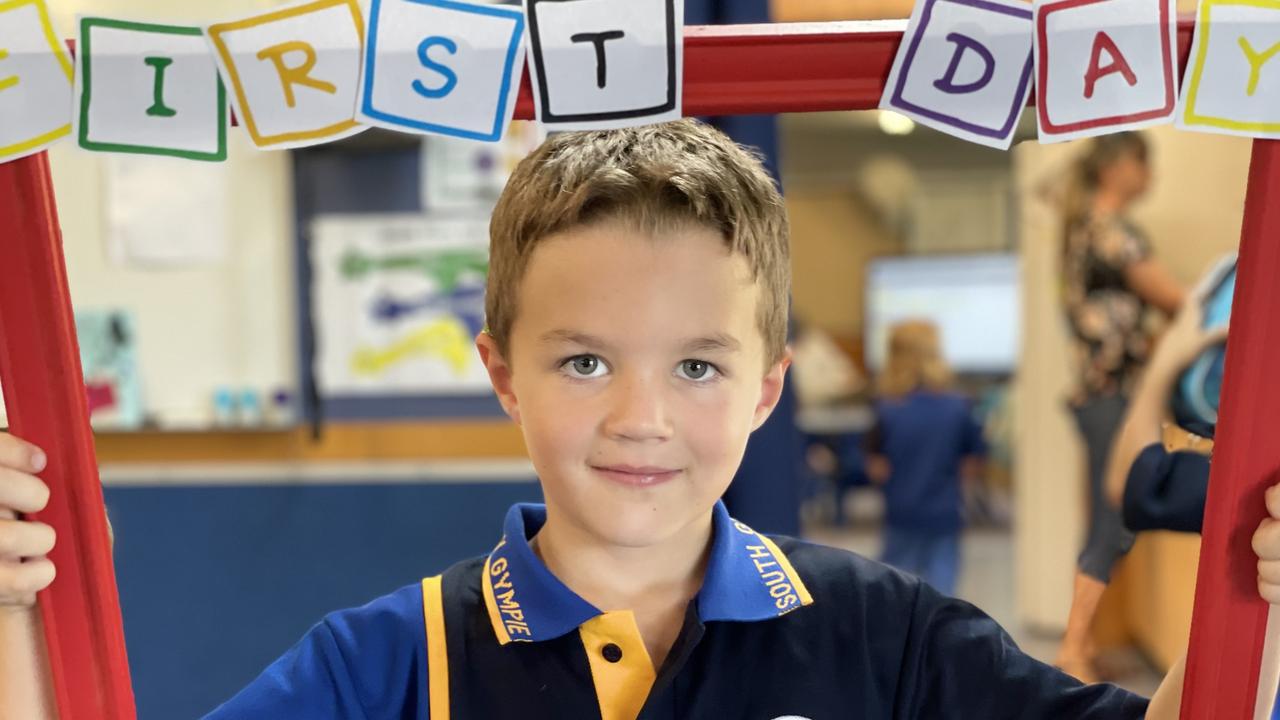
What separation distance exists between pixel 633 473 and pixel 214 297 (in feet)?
6.07

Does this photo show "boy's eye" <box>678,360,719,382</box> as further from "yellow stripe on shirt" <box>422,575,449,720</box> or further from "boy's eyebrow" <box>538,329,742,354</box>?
"yellow stripe on shirt" <box>422,575,449,720</box>

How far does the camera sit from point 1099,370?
187 centimetres

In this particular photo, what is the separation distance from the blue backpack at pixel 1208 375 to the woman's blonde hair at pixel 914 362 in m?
2.31

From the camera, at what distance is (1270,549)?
571mm

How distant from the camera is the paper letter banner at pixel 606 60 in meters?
0.53

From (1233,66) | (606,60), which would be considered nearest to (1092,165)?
(1233,66)

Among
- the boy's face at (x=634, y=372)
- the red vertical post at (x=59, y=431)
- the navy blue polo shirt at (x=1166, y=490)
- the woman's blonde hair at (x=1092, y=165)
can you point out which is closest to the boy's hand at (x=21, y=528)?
the red vertical post at (x=59, y=431)

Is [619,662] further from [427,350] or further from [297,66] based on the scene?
[427,350]

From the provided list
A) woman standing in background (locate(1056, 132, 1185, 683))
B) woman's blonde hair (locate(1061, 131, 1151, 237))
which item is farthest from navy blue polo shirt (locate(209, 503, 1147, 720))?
woman's blonde hair (locate(1061, 131, 1151, 237))

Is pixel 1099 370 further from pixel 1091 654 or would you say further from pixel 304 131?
pixel 304 131

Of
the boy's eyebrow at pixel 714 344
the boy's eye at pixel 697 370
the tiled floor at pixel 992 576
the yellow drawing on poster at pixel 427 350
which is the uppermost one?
the boy's eyebrow at pixel 714 344

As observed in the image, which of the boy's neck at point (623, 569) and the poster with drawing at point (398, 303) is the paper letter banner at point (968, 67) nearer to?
the boy's neck at point (623, 569)

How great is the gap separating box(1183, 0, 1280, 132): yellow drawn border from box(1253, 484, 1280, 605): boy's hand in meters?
0.17

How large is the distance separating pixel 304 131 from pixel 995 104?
306 millimetres
